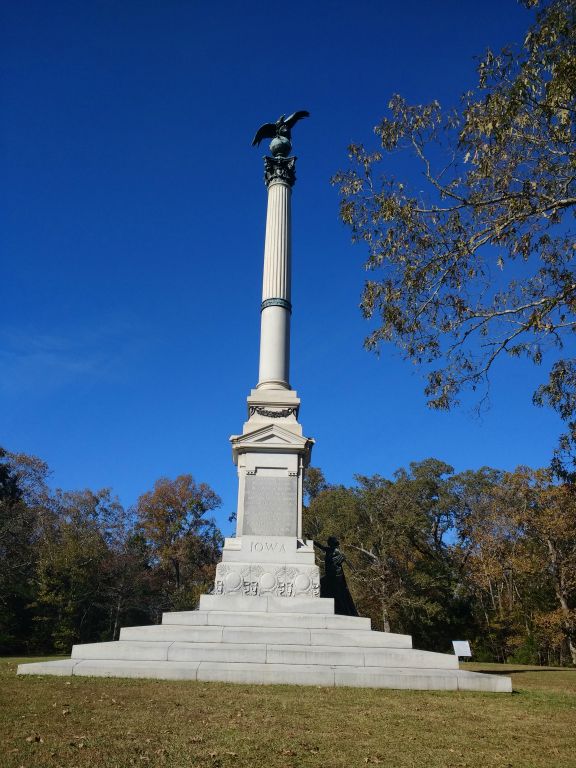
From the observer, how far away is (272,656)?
12742 millimetres

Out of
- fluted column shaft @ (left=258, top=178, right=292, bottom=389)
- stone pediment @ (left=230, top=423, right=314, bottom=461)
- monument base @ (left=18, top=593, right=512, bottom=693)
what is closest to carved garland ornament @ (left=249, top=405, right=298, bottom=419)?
stone pediment @ (left=230, top=423, right=314, bottom=461)

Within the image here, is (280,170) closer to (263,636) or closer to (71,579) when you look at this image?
(263,636)

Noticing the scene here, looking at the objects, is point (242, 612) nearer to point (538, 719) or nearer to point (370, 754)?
point (538, 719)

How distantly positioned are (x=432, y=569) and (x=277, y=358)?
74.1ft

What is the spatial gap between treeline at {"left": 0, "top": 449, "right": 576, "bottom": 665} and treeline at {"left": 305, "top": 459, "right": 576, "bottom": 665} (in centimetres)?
9

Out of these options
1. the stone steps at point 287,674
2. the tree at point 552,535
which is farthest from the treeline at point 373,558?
the stone steps at point 287,674

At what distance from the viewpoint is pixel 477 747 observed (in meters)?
6.99

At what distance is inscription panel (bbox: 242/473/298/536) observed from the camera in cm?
→ 1777

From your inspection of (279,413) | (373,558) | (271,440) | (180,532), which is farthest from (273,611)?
(180,532)

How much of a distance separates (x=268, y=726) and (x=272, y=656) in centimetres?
522

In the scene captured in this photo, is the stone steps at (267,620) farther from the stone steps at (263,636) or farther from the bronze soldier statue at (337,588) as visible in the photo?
the bronze soldier statue at (337,588)

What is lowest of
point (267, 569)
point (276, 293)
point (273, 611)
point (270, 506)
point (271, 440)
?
point (273, 611)

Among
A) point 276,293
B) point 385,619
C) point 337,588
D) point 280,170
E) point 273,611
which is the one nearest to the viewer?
point 273,611

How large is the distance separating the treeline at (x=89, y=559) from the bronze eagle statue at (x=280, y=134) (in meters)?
23.1
